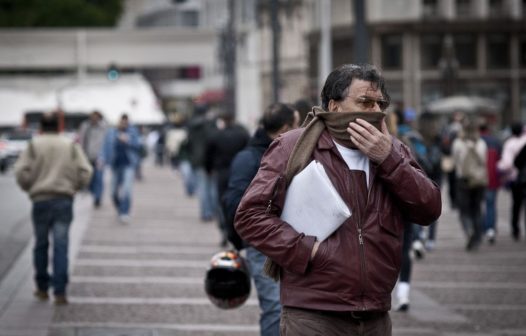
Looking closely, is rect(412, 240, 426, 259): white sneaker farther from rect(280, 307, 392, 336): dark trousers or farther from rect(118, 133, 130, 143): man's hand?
rect(280, 307, 392, 336): dark trousers

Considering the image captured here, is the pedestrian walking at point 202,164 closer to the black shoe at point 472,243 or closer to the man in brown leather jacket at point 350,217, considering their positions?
the black shoe at point 472,243

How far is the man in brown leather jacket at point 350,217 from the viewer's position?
5617mm

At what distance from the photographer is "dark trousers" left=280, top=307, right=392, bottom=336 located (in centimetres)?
570

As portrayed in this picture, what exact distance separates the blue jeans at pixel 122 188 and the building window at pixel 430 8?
4981 cm

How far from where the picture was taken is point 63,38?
83938 mm

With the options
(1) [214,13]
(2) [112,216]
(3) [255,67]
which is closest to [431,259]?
(2) [112,216]

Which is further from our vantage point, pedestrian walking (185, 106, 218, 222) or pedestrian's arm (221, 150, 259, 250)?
pedestrian walking (185, 106, 218, 222)

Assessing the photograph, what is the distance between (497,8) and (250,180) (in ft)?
211

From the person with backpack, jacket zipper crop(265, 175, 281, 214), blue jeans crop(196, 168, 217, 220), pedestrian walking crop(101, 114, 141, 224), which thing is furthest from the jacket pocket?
pedestrian walking crop(101, 114, 141, 224)

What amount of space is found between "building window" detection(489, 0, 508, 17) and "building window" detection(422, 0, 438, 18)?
109 inches

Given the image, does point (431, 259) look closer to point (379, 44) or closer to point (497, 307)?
point (497, 307)

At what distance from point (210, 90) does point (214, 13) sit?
622 centimetres

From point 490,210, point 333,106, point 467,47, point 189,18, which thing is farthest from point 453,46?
point 189,18

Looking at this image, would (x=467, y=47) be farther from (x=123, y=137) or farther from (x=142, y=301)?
(x=142, y=301)
